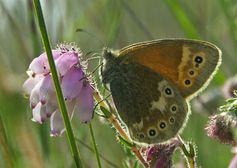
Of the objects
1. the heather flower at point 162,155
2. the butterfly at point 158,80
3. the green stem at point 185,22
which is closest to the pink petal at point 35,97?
the butterfly at point 158,80

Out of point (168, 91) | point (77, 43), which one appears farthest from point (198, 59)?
point (77, 43)

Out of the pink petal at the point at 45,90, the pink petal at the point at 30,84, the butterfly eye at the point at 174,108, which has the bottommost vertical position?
the butterfly eye at the point at 174,108

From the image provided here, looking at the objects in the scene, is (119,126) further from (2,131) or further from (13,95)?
(13,95)

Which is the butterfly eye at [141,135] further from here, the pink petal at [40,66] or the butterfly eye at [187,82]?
the pink petal at [40,66]

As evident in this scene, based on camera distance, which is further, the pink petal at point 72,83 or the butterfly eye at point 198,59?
the butterfly eye at point 198,59

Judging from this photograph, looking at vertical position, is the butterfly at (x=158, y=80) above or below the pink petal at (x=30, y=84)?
below

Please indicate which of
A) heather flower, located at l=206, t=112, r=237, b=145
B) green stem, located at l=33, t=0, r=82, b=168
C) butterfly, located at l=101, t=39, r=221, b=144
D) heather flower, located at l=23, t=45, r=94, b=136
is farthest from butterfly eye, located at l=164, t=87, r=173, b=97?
green stem, located at l=33, t=0, r=82, b=168

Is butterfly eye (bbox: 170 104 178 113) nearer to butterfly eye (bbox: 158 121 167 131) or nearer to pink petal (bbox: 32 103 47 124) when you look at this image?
butterfly eye (bbox: 158 121 167 131)

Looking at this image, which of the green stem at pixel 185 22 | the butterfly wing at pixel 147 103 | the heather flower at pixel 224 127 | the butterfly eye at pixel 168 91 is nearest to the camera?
the heather flower at pixel 224 127
